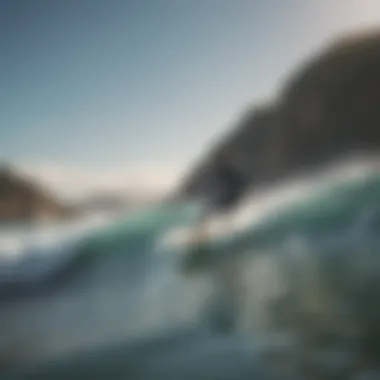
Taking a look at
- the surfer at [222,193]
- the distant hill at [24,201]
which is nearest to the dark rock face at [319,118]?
the surfer at [222,193]

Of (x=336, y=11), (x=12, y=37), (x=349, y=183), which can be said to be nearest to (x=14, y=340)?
(x=12, y=37)

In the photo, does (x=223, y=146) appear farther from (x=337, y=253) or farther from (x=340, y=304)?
(x=340, y=304)

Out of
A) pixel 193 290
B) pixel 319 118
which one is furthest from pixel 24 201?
pixel 319 118

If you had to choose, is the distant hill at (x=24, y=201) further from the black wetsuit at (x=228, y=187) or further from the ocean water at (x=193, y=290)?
the black wetsuit at (x=228, y=187)

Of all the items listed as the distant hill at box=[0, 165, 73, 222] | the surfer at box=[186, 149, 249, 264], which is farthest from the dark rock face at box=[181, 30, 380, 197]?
the distant hill at box=[0, 165, 73, 222]

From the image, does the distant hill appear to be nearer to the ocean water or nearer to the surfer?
the ocean water

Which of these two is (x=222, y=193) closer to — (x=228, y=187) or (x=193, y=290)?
(x=228, y=187)
